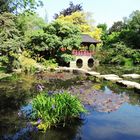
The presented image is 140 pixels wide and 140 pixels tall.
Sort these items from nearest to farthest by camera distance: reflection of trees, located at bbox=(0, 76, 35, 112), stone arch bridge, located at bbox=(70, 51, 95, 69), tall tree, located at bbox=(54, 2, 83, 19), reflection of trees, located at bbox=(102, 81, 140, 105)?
reflection of trees, located at bbox=(0, 76, 35, 112)
reflection of trees, located at bbox=(102, 81, 140, 105)
stone arch bridge, located at bbox=(70, 51, 95, 69)
tall tree, located at bbox=(54, 2, 83, 19)

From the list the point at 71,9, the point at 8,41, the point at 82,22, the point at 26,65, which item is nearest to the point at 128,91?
the point at 8,41

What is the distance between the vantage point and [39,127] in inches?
374

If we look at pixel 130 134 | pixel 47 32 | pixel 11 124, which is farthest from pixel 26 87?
pixel 47 32

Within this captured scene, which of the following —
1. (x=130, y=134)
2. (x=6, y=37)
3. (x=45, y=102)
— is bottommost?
(x=130, y=134)

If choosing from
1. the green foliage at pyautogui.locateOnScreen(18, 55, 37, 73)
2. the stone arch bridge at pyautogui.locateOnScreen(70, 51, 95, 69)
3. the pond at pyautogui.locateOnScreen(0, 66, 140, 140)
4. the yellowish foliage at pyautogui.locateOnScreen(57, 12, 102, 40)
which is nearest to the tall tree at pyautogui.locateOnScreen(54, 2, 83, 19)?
Answer: the yellowish foliage at pyautogui.locateOnScreen(57, 12, 102, 40)

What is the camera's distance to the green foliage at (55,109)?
31.5 feet

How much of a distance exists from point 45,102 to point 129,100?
6.10 meters

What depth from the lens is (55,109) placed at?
960 centimetres

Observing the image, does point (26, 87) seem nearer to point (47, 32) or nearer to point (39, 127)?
point (39, 127)

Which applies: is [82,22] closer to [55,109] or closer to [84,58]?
[84,58]

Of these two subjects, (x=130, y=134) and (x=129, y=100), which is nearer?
(x=130, y=134)

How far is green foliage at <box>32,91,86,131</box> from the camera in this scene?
9.60 meters

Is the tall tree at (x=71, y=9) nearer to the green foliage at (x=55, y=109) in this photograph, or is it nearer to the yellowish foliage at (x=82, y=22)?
the yellowish foliage at (x=82, y=22)

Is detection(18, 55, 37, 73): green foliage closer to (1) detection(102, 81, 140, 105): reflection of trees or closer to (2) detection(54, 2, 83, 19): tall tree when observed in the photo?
(1) detection(102, 81, 140, 105): reflection of trees
